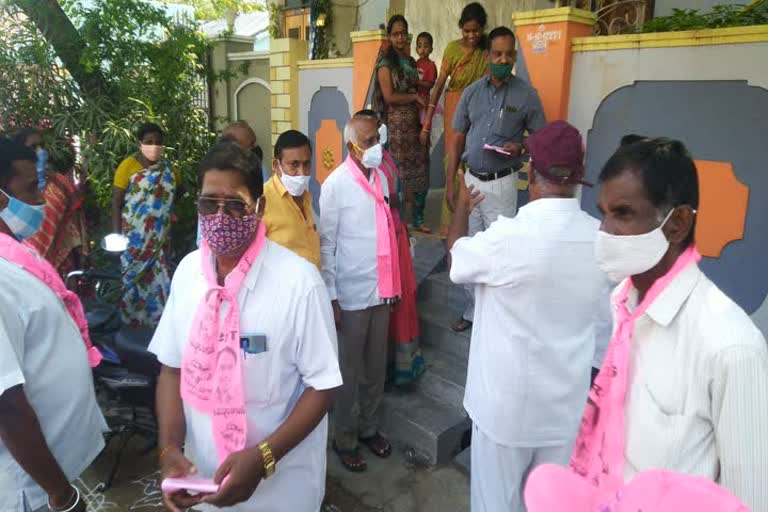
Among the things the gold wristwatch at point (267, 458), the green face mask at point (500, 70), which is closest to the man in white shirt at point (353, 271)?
the green face mask at point (500, 70)

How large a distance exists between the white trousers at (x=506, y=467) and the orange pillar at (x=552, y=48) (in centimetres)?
283

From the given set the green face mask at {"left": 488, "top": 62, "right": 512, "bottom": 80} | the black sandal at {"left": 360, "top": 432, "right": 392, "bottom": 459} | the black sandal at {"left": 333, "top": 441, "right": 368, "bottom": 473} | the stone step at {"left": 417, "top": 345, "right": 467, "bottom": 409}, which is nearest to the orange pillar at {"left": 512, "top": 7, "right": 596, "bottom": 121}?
the green face mask at {"left": 488, "top": 62, "right": 512, "bottom": 80}

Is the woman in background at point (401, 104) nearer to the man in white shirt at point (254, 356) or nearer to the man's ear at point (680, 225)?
the man in white shirt at point (254, 356)

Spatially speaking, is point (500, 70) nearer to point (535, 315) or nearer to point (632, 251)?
point (535, 315)

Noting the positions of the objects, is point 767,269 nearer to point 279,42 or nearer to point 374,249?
point 374,249

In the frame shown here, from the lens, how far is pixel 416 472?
3.62 metres

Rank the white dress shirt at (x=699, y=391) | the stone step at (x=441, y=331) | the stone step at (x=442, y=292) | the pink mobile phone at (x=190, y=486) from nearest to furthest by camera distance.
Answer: the white dress shirt at (x=699, y=391) → the pink mobile phone at (x=190, y=486) → the stone step at (x=441, y=331) → the stone step at (x=442, y=292)

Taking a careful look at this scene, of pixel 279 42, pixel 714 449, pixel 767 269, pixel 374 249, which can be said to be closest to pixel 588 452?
pixel 714 449

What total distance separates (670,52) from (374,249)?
231cm

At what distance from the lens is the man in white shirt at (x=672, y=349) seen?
1064 millimetres

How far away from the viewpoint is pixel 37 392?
1.72 metres

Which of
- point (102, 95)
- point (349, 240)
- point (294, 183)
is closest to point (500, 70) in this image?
point (349, 240)

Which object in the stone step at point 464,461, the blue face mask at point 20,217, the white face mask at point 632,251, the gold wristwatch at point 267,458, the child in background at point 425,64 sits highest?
the child in background at point 425,64

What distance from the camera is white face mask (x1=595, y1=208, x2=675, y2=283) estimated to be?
130 cm
